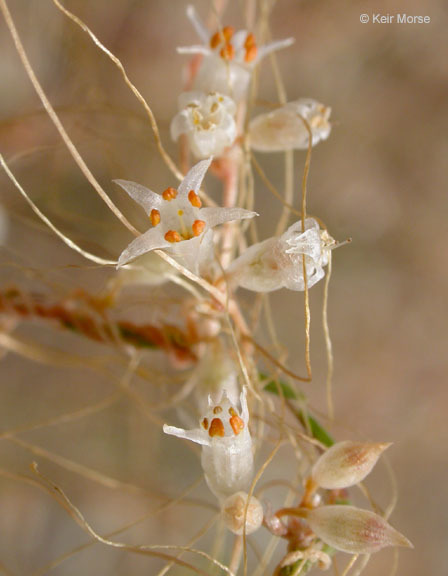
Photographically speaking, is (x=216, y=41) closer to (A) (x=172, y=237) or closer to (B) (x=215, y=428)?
(A) (x=172, y=237)

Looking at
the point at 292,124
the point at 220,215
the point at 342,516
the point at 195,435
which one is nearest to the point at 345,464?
the point at 342,516

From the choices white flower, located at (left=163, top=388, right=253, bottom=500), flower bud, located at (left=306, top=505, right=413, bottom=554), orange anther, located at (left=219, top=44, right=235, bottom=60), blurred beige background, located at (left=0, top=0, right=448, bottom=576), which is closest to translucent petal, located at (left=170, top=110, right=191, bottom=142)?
orange anther, located at (left=219, top=44, right=235, bottom=60)

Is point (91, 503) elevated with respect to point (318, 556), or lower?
elevated

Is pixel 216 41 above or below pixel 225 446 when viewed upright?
above

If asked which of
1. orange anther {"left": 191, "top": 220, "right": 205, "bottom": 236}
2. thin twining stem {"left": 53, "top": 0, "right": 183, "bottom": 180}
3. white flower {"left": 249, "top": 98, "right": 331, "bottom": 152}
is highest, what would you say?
white flower {"left": 249, "top": 98, "right": 331, "bottom": 152}

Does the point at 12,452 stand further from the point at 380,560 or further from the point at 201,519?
the point at 380,560

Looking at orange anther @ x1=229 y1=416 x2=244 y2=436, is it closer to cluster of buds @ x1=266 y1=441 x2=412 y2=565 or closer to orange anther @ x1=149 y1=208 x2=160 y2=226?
cluster of buds @ x1=266 y1=441 x2=412 y2=565

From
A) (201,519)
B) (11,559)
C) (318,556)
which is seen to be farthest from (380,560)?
(318,556)
